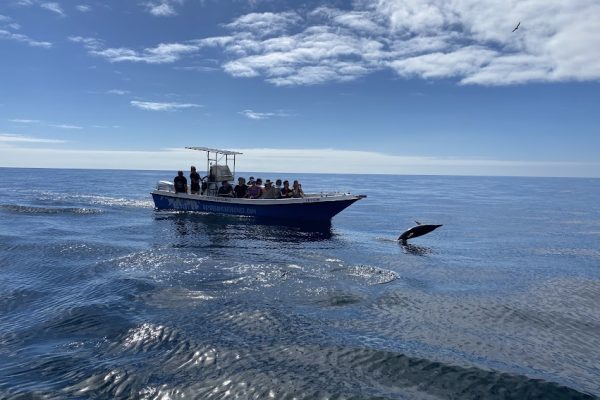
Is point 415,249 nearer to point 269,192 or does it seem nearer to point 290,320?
point 269,192

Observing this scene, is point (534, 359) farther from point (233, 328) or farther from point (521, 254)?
point (521, 254)

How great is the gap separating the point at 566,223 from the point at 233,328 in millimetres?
29914

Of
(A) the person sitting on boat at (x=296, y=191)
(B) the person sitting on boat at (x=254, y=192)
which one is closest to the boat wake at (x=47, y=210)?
(B) the person sitting on boat at (x=254, y=192)

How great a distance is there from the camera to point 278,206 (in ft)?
80.6

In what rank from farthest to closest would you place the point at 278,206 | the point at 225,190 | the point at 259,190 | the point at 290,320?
the point at 225,190 < the point at 259,190 < the point at 278,206 < the point at 290,320

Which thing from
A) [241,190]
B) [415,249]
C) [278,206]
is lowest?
[415,249]

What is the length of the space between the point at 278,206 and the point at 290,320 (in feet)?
51.2

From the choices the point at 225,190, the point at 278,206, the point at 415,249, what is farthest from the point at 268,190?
the point at 415,249

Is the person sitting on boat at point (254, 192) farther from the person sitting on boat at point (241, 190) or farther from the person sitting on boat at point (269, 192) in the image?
the person sitting on boat at point (269, 192)

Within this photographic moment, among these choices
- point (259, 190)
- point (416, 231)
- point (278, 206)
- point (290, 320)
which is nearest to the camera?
point (290, 320)

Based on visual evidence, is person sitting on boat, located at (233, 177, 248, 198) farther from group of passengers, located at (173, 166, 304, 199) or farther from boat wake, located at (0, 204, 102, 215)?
boat wake, located at (0, 204, 102, 215)

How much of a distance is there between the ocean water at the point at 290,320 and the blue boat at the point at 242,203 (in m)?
5.31

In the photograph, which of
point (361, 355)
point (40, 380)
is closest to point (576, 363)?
point (361, 355)

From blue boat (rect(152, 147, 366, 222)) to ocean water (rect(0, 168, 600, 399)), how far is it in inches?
209
